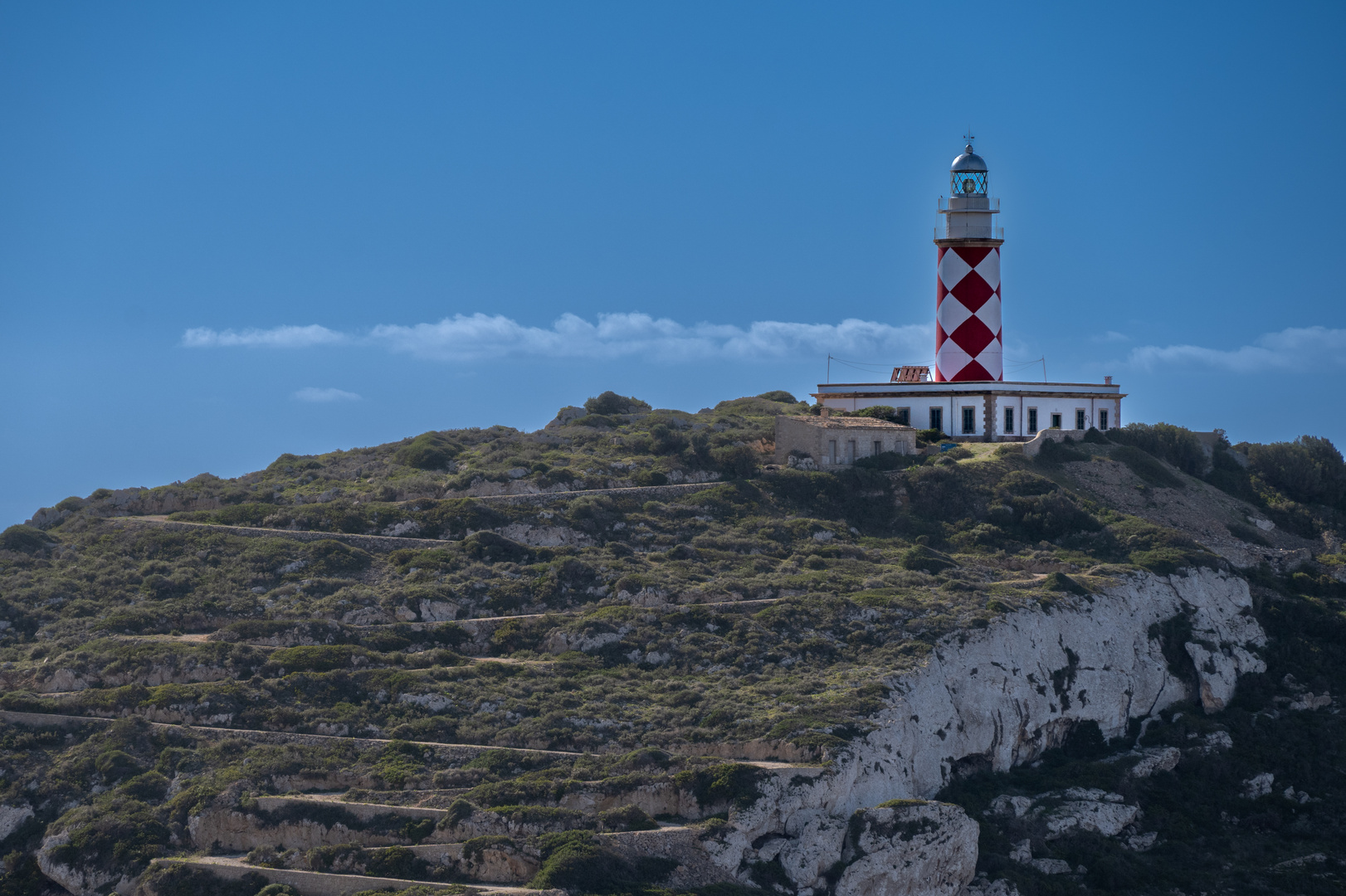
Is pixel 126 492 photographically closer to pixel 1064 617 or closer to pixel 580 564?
pixel 580 564

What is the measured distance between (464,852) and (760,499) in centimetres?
2398

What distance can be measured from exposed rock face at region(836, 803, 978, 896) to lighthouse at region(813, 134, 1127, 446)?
27264 mm

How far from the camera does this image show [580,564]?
4253cm

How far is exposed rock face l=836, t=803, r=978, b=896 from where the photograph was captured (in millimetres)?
29031

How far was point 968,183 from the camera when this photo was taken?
58.0 meters

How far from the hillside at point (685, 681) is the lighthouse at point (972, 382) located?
2.82 metres

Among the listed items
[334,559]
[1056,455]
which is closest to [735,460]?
[1056,455]

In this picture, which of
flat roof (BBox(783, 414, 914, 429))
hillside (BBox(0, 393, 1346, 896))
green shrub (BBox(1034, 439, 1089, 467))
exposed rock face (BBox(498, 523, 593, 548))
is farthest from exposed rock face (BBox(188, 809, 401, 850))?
green shrub (BBox(1034, 439, 1089, 467))

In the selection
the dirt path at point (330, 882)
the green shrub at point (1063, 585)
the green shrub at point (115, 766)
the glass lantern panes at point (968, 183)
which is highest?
the glass lantern panes at point (968, 183)

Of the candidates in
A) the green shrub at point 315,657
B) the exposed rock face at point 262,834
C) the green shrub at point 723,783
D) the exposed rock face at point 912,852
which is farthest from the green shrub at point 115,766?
the exposed rock face at point 912,852

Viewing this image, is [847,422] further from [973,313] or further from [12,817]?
[12,817]

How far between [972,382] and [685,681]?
2547 cm

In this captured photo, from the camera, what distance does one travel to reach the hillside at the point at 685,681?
96.6 ft

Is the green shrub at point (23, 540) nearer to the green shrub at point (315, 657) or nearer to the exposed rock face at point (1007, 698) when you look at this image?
the green shrub at point (315, 657)
